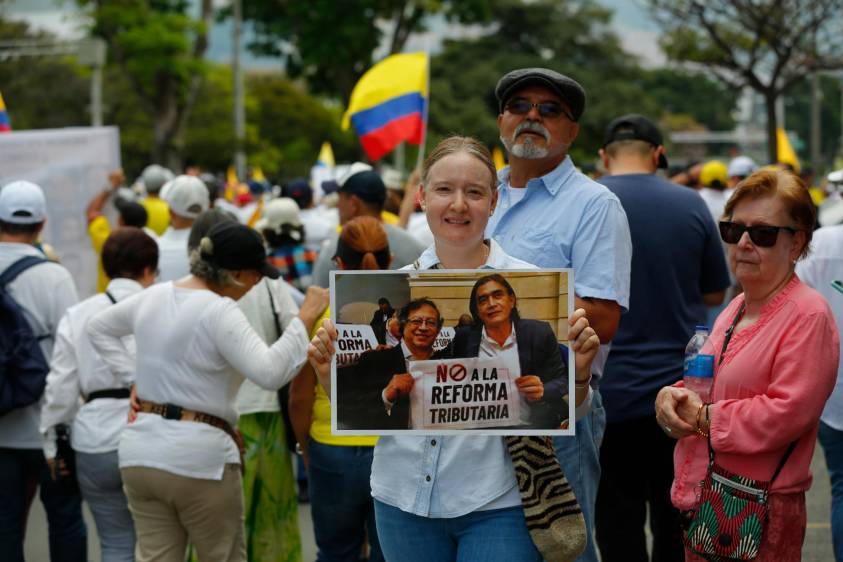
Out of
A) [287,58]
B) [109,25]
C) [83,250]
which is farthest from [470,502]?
[287,58]

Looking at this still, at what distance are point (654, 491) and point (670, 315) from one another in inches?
30.2

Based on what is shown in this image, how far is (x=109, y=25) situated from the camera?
3228 centimetres

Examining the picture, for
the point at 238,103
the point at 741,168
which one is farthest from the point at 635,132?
the point at 238,103

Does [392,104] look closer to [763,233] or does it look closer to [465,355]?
[763,233]

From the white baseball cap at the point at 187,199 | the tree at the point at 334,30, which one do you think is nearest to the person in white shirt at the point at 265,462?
the white baseball cap at the point at 187,199

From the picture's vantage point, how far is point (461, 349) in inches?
130

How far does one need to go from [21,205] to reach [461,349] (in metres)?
3.89

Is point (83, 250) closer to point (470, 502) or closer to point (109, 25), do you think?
point (470, 502)

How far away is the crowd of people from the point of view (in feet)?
11.5

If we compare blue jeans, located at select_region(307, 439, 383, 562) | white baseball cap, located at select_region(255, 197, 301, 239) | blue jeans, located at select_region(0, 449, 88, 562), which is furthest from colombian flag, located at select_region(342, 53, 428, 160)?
blue jeans, located at select_region(307, 439, 383, 562)

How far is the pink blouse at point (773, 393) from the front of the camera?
374cm

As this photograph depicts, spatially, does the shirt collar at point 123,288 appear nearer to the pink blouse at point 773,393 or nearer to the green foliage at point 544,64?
the pink blouse at point 773,393

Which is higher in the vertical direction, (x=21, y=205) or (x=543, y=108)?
(x=543, y=108)

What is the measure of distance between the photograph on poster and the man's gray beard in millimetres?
1027
